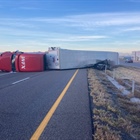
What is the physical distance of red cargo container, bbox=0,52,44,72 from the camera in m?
26.9

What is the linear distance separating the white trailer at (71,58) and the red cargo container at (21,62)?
2.30 meters

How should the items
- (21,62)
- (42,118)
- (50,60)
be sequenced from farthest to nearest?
(50,60)
(21,62)
(42,118)

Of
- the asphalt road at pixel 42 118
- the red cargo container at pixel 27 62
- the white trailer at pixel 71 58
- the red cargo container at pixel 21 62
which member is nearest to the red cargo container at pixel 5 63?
the red cargo container at pixel 21 62

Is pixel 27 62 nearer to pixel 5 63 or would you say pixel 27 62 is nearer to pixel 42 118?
pixel 5 63

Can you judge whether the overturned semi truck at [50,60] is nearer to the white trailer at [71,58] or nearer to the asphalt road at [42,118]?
the white trailer at [71,58]

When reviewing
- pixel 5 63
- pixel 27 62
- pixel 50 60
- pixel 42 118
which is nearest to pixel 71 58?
pixel 50 60

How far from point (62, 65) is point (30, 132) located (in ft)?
80.7

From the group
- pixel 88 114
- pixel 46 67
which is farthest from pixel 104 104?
pixel 46 67

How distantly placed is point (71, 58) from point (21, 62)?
723cm

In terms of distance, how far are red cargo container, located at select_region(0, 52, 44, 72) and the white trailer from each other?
7.55ft

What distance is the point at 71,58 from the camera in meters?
31.6

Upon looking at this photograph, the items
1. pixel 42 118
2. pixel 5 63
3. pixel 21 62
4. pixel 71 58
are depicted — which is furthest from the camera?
pixel 71 58

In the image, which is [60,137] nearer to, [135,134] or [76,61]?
[135,134]

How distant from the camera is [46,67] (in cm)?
2992
